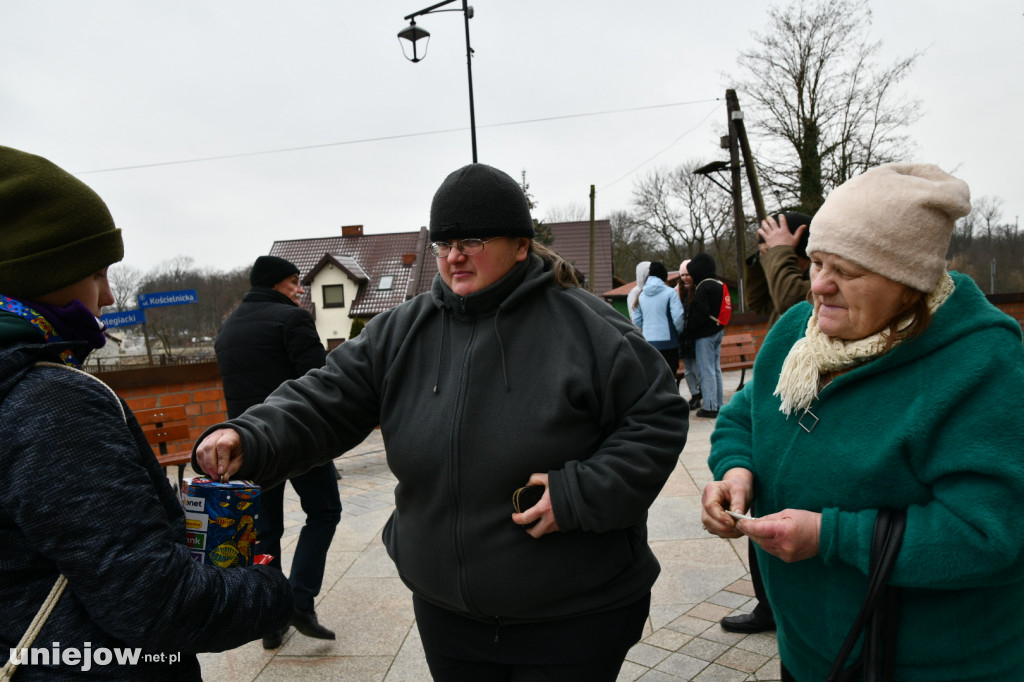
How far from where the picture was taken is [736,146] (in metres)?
18.8

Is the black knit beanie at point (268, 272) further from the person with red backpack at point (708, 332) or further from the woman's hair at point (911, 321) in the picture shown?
the person with red backpack at point (708, 332)

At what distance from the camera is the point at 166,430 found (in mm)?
6047

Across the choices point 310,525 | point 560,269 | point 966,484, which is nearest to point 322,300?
point 310,525

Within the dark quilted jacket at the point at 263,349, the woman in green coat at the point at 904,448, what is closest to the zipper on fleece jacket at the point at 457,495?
the woman in green coat at the point at 904,448

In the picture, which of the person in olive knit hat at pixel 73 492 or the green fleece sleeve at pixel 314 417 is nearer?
the person in olive knit hat at pixel 73 492

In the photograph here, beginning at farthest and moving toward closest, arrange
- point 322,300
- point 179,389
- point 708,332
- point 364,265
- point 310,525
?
point 364,265
point 322,300
point 708,332
point 179,389
point 310,525

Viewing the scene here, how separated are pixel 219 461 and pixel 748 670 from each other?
2.45 meters

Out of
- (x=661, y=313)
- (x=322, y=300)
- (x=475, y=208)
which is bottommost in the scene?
(x=322, y=300)

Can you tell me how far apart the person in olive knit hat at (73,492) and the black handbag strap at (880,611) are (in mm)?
1281

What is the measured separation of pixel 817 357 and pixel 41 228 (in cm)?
168

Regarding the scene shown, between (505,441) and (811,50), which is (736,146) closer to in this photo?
(811,50)

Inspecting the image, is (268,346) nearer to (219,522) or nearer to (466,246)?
(466,246)

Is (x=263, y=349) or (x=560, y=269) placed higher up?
(x=560, y=269)

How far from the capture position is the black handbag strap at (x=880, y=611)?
1483 mm
